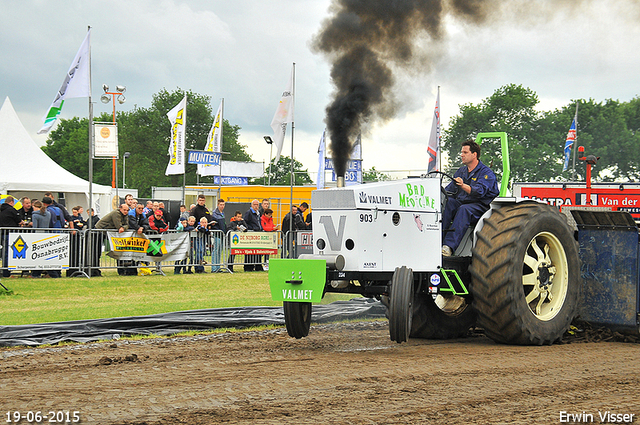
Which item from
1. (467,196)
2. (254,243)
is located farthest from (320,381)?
(254,243)

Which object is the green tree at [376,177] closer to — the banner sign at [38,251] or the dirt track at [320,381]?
the banner sign at [38,251]

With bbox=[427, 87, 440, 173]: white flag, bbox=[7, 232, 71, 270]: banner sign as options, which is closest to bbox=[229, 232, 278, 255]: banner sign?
bbox=[7, 232, 71, 270]: banner sign

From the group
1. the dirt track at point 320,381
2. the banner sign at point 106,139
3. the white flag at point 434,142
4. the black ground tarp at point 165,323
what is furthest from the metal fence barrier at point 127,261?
the white flag at point 434,142

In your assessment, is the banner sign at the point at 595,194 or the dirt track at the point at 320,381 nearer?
the dirt track at the point at 320,381

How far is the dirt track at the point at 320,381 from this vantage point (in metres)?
4.17

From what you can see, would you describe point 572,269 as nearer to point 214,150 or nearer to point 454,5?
point 454,5

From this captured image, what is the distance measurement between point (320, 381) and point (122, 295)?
781 cm

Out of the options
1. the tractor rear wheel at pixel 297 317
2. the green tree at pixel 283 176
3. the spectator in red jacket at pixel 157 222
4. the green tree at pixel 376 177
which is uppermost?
the green tree at pixel 283 176

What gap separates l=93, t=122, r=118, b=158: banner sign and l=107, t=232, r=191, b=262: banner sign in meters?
6.40

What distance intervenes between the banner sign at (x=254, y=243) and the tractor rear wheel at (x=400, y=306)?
11.4 meters

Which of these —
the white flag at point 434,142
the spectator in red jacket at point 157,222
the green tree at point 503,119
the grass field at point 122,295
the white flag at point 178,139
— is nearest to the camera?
the grass field at point 122,295

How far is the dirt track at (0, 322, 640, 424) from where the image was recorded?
13.7 feet

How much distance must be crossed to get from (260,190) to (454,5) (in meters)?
29.1

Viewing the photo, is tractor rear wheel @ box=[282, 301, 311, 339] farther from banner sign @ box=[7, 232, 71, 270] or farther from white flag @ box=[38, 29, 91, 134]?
white flag @ box=[38, 29, 91, 134]
